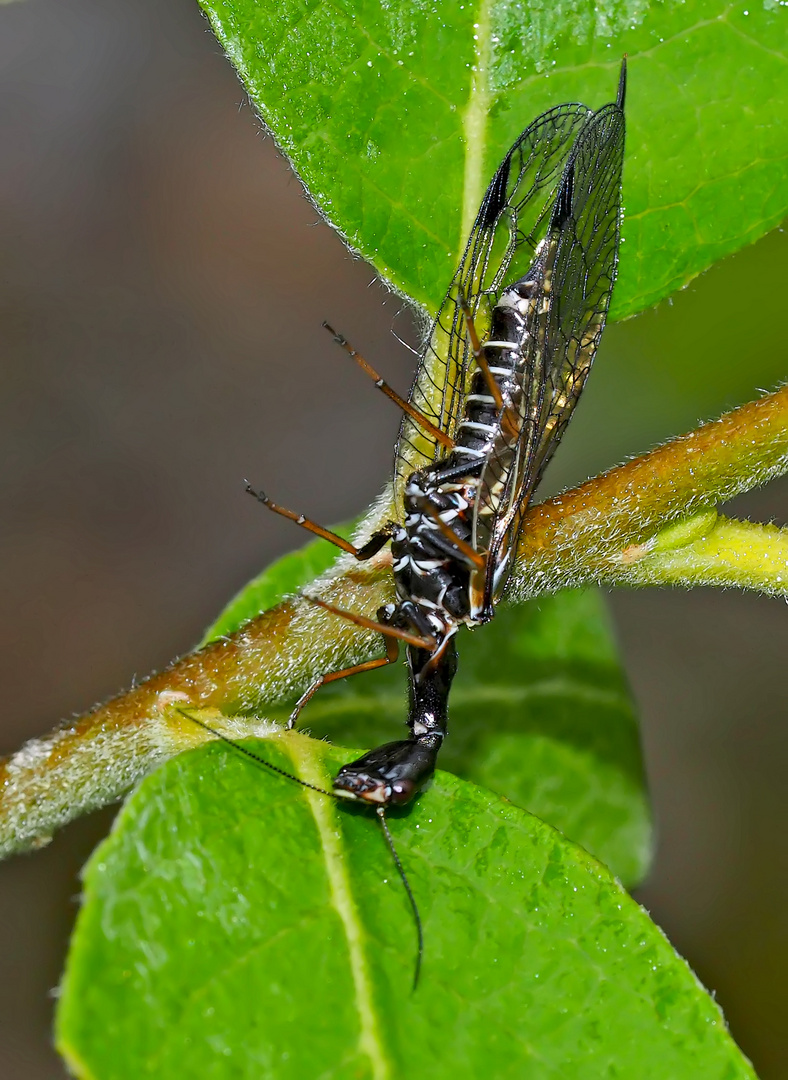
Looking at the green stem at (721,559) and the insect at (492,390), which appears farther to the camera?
the insect at (492,390)

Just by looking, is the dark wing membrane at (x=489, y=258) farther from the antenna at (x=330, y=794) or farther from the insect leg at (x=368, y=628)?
the antenna at (x=330, y=794)

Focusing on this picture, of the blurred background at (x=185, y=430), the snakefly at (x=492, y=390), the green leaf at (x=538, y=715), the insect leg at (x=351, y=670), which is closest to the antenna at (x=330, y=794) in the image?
the snakefly at (x=492, y=390)

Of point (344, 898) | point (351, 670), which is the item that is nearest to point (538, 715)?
point (351, 670)

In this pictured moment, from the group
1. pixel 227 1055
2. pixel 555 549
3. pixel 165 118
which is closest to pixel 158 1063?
pixel 227 1055

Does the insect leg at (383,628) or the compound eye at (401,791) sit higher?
the insect leg at (383,628)

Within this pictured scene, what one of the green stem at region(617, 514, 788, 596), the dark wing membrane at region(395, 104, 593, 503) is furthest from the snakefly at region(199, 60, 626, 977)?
the green stem at region(617, 514, 788, 596)

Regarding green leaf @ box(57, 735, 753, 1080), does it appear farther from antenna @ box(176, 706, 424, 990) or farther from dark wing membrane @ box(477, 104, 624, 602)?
dark wing membrane @ box(477, 104, 624, 602)

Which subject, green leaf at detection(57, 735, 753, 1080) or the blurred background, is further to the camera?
the blurred background
